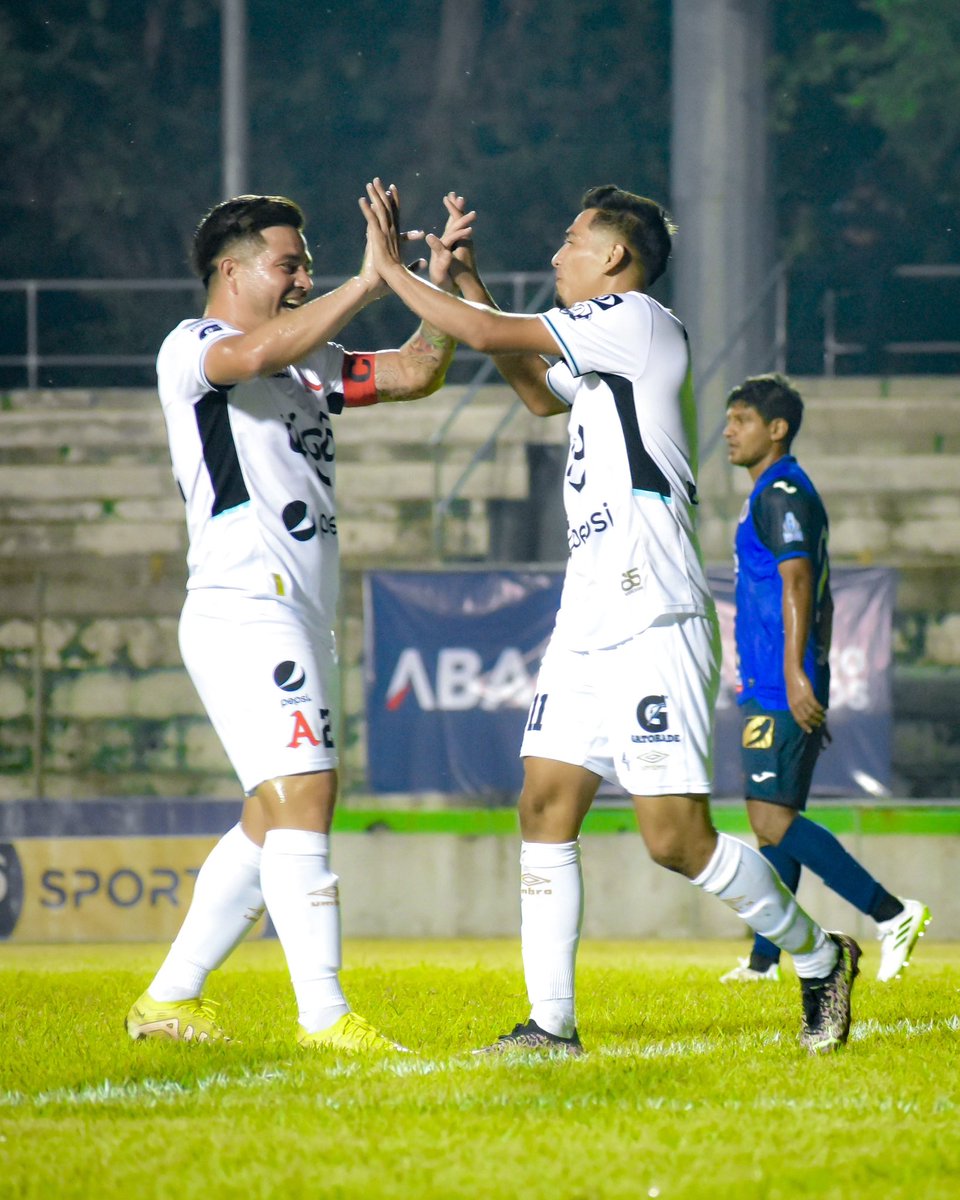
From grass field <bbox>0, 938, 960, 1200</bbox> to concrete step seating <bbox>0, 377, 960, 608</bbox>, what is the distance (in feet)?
24.3

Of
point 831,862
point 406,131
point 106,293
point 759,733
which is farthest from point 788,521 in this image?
point 406,131

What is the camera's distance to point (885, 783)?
10477 mm

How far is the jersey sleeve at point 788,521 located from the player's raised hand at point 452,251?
75.6 inches

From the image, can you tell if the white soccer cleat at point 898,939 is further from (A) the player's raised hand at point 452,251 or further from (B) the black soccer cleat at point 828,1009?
(A) the player's raised hand at point 452,251

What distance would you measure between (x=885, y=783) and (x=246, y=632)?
6295 millimetres

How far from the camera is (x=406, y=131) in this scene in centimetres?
2339

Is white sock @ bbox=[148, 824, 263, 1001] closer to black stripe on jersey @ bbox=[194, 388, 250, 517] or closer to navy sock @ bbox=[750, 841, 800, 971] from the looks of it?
black stripe on jersey @ bbox=[194, 388, 250, 517]

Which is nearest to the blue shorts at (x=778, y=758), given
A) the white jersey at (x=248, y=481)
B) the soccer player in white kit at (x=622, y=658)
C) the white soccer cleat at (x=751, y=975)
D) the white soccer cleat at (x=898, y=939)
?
the white soccer cleat at (x=898, y=939)

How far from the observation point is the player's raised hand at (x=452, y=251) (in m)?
5.28

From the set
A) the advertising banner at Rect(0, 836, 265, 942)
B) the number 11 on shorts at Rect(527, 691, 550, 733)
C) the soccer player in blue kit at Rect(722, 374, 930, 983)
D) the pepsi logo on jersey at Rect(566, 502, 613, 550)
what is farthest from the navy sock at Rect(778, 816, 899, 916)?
the advertising banner at Rect(0, 836, 265, 942)

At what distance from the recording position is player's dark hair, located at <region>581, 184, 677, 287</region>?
5.11m

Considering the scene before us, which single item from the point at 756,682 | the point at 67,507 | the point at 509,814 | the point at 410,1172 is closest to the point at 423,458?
the point at 67,507

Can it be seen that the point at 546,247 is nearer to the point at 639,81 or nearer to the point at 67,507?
the point at 639,81

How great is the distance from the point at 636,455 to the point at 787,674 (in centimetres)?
201
